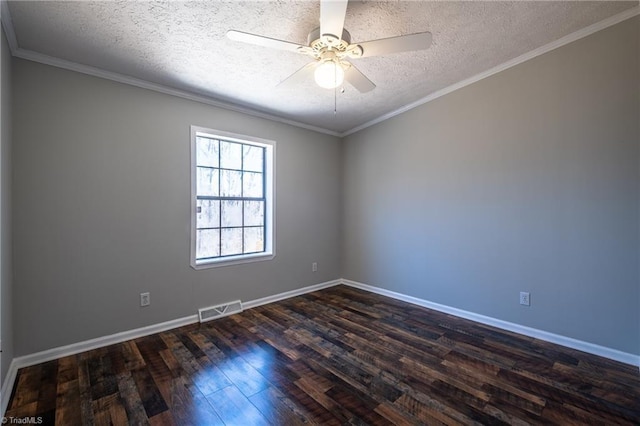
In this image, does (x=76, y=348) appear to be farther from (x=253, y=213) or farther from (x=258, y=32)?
(x=258, y=32)

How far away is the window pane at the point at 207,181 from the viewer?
3176mm

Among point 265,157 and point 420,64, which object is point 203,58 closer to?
point 265,157

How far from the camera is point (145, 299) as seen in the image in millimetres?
2723

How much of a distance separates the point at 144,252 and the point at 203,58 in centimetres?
189

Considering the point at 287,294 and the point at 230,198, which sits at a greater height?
the point at 230,198

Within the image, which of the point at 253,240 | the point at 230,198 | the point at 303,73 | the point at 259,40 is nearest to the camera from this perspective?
the point at 259,40

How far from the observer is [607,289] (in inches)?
85.7

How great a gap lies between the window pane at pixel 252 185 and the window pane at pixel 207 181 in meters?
0.37

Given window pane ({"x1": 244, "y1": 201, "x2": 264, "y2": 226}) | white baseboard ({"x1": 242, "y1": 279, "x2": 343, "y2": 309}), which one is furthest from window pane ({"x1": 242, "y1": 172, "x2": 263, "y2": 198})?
white baseboard ({"x1": 242, "y1": 279, "x2": 343, "y2": 309})

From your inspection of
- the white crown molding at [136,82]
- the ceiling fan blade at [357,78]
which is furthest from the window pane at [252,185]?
the ceiling fan blade at [357,78]

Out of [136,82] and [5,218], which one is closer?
[5,218]

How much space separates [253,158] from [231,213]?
2.61 ft

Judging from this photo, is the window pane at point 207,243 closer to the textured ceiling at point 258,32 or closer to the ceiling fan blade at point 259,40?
the textured ceiling at point 258,32

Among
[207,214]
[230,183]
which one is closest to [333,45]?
[230,183]
